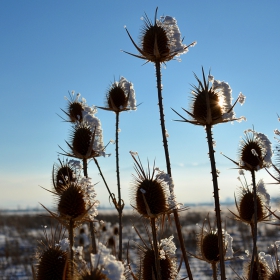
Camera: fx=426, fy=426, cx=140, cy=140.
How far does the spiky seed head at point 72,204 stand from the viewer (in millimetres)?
2512

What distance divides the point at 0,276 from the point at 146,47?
26.5 ft

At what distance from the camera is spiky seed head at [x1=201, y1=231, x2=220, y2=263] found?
3088 millimetres

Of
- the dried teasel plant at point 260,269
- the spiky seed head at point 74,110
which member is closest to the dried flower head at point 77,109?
the spiky seed head at point 74,110

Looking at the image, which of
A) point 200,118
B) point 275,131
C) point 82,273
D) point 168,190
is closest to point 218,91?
point 200,118

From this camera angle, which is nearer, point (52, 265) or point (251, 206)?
point (52, 265)

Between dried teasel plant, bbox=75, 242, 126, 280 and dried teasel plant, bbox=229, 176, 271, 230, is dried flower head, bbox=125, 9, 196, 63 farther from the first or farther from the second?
dried teasel plant, bbox=75, 242, 126, 280

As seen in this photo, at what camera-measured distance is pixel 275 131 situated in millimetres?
2561

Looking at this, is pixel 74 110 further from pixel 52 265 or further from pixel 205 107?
pixel 52 265

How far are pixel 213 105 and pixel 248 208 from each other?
860mm

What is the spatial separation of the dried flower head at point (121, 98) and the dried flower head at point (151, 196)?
5.30 ft

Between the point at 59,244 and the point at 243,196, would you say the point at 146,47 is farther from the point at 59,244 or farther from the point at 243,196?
the point at 59,244

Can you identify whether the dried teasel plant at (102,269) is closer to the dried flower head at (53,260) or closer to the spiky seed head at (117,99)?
the dried flower head at (53,260)

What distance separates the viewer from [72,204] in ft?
8.23

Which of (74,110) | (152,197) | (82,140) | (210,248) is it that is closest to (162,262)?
(152,197)
